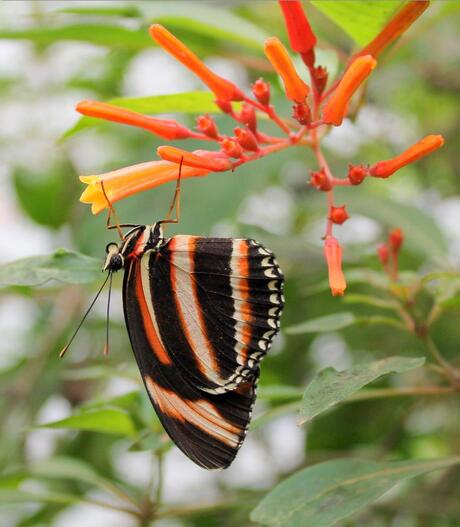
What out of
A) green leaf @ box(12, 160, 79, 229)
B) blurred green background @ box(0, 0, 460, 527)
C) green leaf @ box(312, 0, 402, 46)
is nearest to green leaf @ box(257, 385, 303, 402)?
blurred green background @ box(0, 0, 460, 527)

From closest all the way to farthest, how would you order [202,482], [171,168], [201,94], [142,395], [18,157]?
[171,168], [201,94], [142,395], [202,482], [18,157]

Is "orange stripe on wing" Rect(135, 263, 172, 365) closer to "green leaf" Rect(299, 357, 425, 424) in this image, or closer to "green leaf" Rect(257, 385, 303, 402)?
"green leaf" Rect(257, 385, 303, 402)

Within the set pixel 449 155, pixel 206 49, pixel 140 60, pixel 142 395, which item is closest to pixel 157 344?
pixel 142 395

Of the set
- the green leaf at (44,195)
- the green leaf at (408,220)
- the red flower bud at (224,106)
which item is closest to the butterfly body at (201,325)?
the red flower bud at (224,106)

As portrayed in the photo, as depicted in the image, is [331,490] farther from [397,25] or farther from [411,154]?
[397,25]

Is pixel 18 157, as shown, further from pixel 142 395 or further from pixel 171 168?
pixel 171 168
